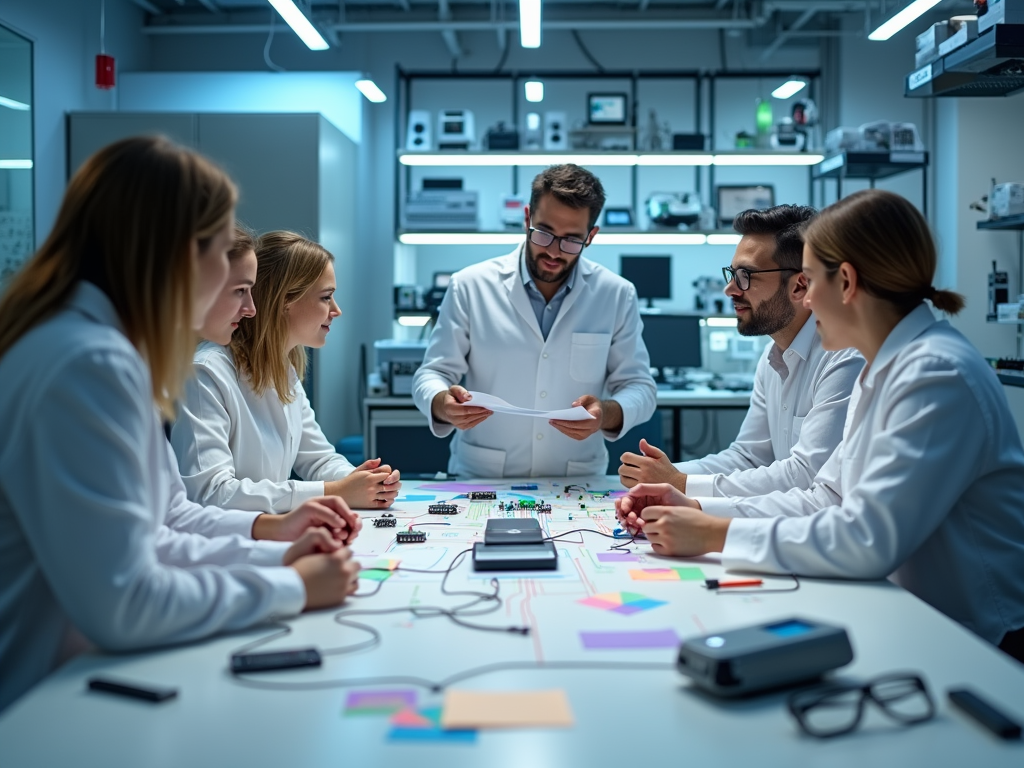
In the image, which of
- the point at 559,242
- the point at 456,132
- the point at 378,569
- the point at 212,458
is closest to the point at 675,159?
the point at 456,132

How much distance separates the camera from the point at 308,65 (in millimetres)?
6324

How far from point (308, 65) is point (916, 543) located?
5883 mm

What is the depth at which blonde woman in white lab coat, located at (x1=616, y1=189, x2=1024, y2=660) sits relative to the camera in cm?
Result: 141

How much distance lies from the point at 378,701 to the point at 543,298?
1.97m

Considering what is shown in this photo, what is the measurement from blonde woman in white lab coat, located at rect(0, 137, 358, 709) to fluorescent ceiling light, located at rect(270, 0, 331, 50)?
3.02 metres

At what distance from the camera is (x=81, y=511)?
40.7 inches


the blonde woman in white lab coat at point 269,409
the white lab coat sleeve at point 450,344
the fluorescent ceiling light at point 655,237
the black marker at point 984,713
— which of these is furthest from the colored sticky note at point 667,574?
the fluorescent ceiling light at point 655,237

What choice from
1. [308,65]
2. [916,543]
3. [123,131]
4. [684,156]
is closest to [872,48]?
[684,156]

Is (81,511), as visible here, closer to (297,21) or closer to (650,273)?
(297,21)

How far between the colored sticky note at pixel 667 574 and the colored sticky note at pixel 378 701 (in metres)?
0.57

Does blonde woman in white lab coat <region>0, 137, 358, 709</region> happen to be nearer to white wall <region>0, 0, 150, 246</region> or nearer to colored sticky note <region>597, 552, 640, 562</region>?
colored sticky note <region>597, 552, 640, 562</region>

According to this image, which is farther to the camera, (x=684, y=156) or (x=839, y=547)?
(x=684, y=156)

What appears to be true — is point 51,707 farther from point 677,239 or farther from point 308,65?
point 308,65

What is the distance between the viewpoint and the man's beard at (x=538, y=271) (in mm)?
2760
